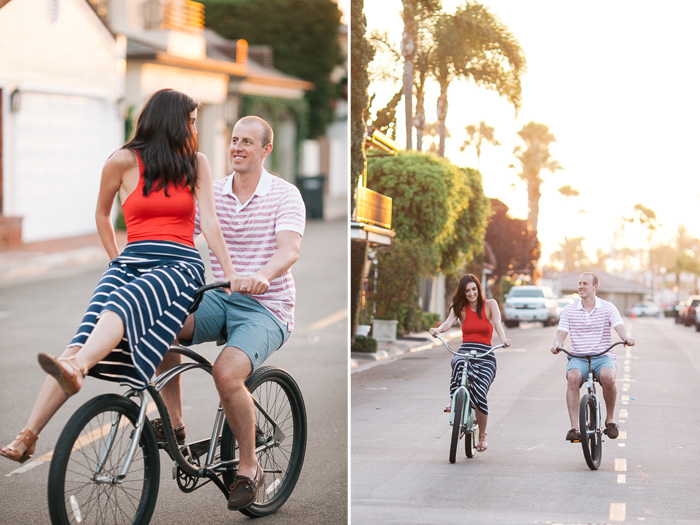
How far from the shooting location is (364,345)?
5.16m

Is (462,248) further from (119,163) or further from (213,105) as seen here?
(213,105)

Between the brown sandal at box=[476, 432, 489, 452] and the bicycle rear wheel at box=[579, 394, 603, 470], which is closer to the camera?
the bicycle rear wheel at box=[579, 394, 603, 470]

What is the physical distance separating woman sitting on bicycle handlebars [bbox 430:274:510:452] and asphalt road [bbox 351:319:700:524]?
67mm

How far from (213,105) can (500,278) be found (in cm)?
2656

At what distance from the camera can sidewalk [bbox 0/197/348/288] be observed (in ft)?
56.4

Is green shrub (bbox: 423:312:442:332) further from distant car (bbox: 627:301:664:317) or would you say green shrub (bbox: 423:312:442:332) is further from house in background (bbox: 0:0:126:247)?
house in background (bbox: 0:0:126:247)

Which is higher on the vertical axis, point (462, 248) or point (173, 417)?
point (462, 248)

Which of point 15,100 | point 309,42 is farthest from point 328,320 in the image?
point 309,42

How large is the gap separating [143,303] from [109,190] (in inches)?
24.2

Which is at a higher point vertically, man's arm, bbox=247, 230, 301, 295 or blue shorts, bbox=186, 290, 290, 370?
man's arm, bbox=247, 230, 301, 295

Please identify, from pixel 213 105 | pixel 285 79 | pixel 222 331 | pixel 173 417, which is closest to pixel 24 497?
pixel 173 417

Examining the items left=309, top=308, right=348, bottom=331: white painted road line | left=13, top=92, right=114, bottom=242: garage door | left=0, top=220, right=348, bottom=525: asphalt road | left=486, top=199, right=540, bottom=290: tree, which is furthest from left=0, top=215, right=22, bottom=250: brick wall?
left=486, top=199, right=540, bottom=290: tree

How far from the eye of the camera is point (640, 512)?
427 centimetres

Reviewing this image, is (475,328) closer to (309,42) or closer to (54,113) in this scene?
(54,113)
